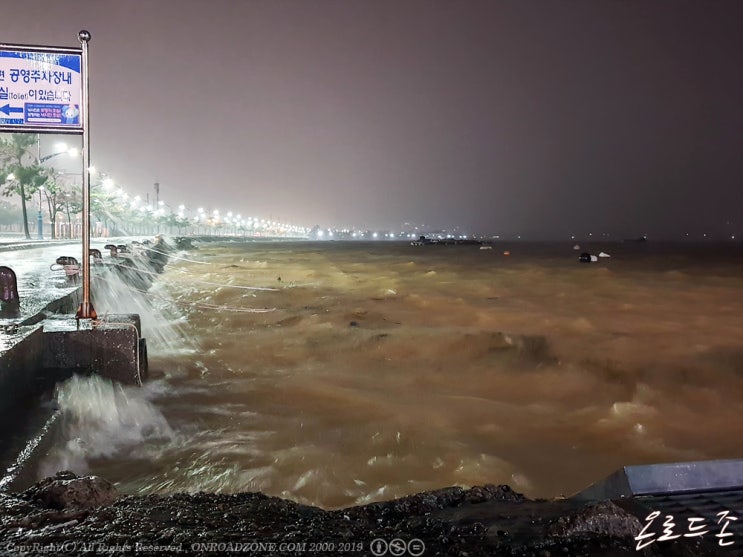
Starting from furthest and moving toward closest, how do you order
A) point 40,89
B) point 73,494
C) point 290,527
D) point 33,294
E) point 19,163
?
point 19,163 → point 33,294 → point 40,89 → point 73,494 → point 290,527

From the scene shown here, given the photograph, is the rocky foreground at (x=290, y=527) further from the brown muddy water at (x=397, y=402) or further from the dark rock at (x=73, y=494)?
the brown muddy water at (x=397, y=402)

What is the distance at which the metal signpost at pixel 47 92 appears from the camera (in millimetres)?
6805

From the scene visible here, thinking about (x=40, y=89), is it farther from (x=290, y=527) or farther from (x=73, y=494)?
(x=290, y=527)

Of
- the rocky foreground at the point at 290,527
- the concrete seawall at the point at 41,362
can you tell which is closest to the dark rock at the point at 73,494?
the rocky foreground at the point at 290,527

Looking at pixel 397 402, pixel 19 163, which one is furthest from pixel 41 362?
pixel 19 163

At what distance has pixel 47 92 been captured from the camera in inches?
276

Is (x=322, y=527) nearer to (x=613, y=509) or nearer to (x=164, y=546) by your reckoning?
(x=164, y=546)

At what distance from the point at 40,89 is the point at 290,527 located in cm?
716

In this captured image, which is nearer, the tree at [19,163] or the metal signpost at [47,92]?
the metal signpost at [47,92]

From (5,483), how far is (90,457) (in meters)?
1.63

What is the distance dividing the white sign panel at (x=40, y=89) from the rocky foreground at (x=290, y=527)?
5.59 m

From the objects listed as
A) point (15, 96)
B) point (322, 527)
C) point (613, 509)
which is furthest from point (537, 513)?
point (15, 96)

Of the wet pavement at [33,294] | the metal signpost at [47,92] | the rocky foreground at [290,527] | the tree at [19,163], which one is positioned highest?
the tree at [19,163]

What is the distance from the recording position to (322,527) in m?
3.17
